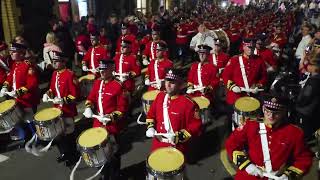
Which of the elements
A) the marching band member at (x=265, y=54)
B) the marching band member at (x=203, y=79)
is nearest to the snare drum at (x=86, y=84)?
the marching band member at (x=203, y=79)

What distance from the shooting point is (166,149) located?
189 inches

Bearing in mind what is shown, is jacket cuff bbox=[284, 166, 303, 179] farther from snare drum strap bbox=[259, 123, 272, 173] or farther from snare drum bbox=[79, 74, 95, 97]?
snare drum bbox=[79, 74, 95, 97]

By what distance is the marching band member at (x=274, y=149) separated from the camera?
387 cm

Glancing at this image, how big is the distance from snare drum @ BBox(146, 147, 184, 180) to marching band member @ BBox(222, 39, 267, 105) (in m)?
2.70

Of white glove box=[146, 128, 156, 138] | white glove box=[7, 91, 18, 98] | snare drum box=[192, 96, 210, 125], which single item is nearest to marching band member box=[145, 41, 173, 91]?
snare drum box=[192, 96, 210, 125]

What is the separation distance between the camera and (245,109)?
20.6 feet

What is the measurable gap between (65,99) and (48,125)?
75 centimetres

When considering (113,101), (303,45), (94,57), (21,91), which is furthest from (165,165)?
(303,45)

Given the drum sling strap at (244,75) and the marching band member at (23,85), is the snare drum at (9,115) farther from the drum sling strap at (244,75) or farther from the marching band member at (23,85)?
the drum sling strap at (244,75)

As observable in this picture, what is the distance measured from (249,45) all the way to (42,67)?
623 centimetres

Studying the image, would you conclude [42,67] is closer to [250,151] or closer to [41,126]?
[41,126]

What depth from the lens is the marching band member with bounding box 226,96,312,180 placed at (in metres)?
3.87

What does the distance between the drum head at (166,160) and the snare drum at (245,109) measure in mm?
1947

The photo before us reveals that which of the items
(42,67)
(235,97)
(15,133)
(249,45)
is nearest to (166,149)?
(235,97)
